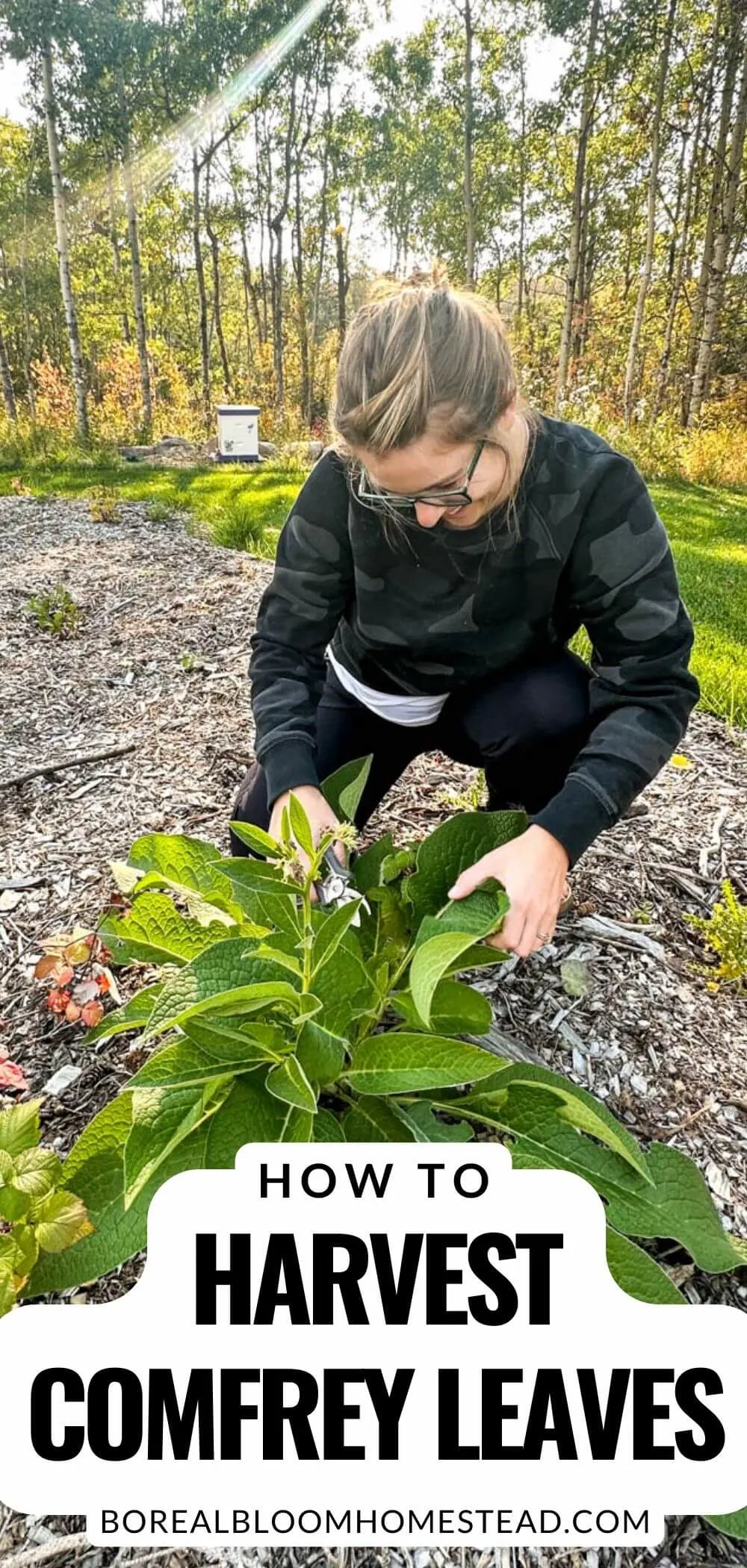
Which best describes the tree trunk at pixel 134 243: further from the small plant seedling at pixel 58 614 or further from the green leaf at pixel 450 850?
the green leaf at pixel 450 850

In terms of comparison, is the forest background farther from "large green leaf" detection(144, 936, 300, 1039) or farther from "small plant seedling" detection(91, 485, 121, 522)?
"large green leaf" detection(144, 936, 300, 1039)

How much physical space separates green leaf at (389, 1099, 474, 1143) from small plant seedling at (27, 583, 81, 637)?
305 cm

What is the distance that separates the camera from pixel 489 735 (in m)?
A: 1.72

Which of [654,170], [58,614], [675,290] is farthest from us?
[675,290]

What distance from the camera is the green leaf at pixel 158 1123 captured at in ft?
3.01

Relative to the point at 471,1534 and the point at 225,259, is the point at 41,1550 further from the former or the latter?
the point at 225,259

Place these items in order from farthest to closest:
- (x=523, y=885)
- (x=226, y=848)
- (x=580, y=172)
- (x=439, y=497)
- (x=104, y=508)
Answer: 1. (x=580, y=172)
2. (x=104, y=508)
3. (x=226, y=848)
4. (x=439, y=497)
5. (x=523, y=885)

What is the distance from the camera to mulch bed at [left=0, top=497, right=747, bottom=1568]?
1.34 m

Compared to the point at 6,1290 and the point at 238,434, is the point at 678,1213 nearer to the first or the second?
the point at 6,1290

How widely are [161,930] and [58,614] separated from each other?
9.30 feet

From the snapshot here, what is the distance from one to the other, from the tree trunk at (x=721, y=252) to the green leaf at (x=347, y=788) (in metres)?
11.4

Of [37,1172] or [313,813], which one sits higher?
[313,813]

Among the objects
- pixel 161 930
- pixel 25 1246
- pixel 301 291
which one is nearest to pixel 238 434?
pixel 301 291

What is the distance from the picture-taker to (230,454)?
11250 mm
